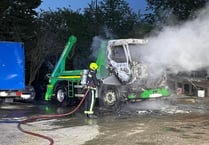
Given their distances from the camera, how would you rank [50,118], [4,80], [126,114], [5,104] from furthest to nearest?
[5,104], [4,80], [126,114], [50,118]

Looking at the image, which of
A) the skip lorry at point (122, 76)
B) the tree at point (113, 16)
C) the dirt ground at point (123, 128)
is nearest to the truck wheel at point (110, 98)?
the skip lorry at point (122, 76)

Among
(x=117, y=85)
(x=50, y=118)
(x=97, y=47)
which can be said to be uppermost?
(x=97, y=47)

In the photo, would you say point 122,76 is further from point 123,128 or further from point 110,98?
point 123,128

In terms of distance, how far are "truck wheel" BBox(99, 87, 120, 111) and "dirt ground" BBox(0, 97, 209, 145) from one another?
41 centimetres

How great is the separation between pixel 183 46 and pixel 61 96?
7.90m

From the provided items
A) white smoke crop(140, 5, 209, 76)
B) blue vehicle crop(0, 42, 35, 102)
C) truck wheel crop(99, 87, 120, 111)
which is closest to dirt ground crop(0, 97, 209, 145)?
truck wheel crop(99, 87, 120, 111)

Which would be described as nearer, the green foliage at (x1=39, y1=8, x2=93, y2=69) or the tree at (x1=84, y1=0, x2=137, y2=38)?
the green foliage at (x1=39, y1=8, x2=93, y2=69)

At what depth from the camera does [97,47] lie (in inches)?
799

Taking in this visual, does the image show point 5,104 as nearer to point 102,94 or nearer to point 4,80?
point 4,80

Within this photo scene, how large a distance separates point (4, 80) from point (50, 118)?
515cm

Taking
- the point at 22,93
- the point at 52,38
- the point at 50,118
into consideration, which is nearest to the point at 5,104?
the point at 22,93

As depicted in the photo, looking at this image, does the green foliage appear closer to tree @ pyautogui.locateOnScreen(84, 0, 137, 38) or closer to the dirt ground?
tree @ pyautogui.locateOnScreen(84, 0, 137, 38)

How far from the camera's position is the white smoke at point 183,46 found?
12.8 metres

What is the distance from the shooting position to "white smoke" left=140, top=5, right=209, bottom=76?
1281cm
